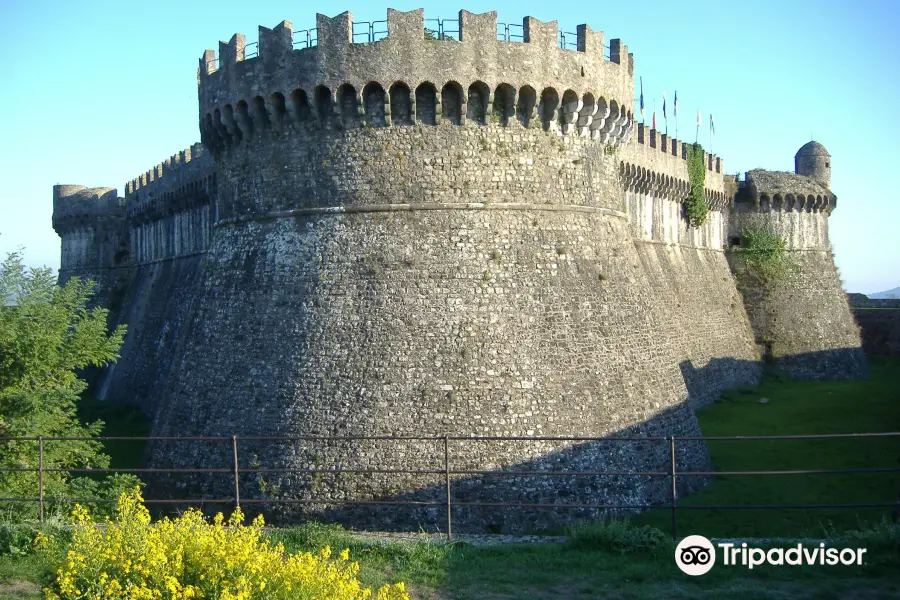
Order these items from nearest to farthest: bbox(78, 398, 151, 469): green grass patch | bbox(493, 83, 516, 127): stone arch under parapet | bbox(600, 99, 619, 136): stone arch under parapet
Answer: bbox(493, 83, 516, 127): stone arch under parapet < bbox(600, 99, 619, 136): stone arch under parapet < bbox(78, 398, 151, 469): green grass patch

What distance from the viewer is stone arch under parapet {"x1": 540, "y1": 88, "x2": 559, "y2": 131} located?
17.9 meters

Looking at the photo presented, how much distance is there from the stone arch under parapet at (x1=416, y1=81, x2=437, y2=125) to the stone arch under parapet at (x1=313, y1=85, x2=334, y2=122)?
1884mm

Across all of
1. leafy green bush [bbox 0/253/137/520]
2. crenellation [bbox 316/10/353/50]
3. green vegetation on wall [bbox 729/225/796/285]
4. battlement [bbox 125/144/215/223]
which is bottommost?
leafy green bush [bbox 0/253/137/520]

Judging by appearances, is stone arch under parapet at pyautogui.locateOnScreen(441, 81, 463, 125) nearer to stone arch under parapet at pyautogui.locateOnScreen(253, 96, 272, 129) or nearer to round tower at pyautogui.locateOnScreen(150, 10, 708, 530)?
round tower at pyautogui.locateOnScreen(150, 10, 708, 530)

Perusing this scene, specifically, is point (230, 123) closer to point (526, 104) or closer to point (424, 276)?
point (424, 276)

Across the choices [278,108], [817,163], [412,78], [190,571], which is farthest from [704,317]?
[190,571]

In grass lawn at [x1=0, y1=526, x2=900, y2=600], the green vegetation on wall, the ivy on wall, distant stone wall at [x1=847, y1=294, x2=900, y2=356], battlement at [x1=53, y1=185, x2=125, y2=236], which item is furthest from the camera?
distant stone wall at [x1=847, y1=294, x2=900, y2=356]

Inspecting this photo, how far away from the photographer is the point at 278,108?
17.9 m

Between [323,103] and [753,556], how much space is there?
12536mm

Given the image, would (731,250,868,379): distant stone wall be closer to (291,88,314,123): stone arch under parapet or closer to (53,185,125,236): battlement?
(291,88,314,123): stone arch under parapet

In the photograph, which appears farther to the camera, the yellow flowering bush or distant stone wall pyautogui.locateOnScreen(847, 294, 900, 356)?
distant stone wall pyautogui.locateOnScreen(847, 294, 900, 356)

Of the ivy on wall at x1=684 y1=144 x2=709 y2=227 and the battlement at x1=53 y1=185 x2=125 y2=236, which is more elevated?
the battlement at x1=53 y1=185 x2=125 y2=236

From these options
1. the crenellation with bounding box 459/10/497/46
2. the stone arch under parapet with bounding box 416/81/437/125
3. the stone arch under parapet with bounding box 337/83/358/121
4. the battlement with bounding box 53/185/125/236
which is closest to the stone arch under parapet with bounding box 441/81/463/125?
the stone arch under parapet with bounding box 416/81/437/125

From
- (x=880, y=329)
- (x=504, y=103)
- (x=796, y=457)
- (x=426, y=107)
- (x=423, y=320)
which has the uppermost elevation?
(x=504, y=103)
